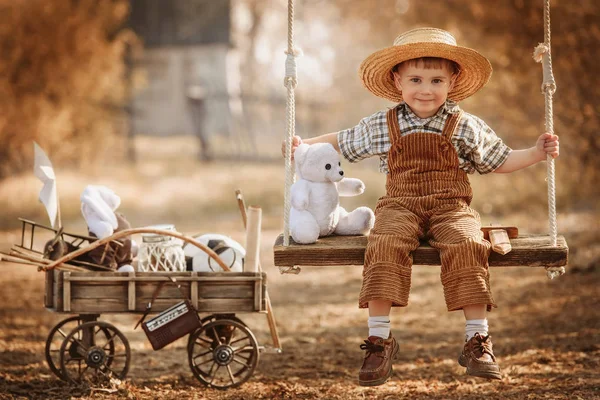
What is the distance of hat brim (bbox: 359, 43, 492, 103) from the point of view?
4.10m

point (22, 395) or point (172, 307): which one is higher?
point (172, 307)

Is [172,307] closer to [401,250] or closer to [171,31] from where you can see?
[401,250]

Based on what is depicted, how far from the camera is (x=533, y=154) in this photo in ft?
14.0

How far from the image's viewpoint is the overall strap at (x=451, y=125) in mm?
4223

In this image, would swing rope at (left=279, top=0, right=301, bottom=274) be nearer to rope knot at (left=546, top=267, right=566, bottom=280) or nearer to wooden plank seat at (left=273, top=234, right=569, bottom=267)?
wooden plank seat at (left=273, top=234, right=569, bottom=267)

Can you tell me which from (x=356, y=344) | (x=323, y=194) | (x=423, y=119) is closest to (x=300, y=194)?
(x=323, y=194)

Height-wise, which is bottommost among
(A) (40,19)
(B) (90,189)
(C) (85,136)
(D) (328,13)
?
(B) (90,189)

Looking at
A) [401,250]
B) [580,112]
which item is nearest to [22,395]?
[401,250]

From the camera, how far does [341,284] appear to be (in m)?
9.69

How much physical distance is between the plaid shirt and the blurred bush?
28.8 ft

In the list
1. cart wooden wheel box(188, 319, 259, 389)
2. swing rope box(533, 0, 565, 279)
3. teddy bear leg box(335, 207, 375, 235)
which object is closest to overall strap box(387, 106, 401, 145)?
teddy bear leg box(335, 207, 375, 235)

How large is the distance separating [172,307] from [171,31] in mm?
15186

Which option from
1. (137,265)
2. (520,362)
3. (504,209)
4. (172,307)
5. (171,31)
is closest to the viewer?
(172,307)

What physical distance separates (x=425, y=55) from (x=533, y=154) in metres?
0.74
